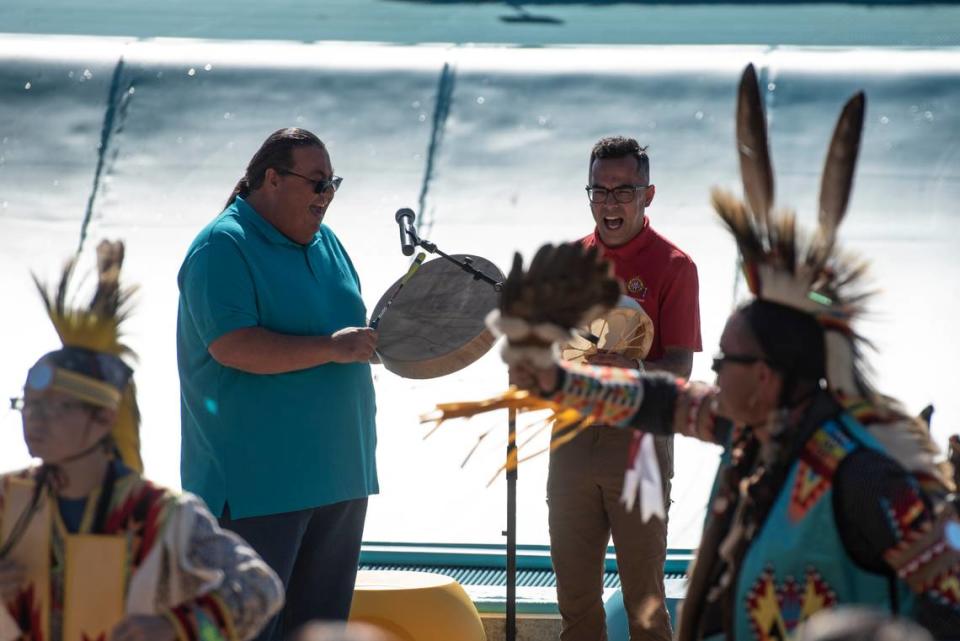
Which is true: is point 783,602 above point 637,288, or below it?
below

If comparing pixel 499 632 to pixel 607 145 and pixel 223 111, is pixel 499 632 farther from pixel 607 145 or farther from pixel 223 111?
pixel 223 111

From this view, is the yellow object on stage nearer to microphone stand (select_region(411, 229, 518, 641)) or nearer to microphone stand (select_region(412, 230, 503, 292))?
microphone stand (select_region(411, 229, 518, 641))

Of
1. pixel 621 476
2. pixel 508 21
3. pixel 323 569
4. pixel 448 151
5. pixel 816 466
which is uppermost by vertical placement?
pixel 508 21

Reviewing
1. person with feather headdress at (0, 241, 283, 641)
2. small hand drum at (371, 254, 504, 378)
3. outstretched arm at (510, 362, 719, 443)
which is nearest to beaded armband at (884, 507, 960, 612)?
outstretched arm at (510, 362, 719, 443)

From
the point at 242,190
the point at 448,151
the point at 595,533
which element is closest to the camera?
the point at 242,190

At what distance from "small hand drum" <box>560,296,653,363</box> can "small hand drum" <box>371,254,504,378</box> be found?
0.73ft

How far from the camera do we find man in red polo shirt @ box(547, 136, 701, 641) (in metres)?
3.96

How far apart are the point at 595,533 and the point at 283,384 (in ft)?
3.05

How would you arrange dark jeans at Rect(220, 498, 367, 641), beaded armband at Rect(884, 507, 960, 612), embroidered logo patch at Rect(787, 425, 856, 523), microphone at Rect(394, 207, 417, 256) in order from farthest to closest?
microphone at Rect(394, 207, 417, 256) → dark jeans at Rect(220, 498, 367, 641) → embroidered logo patch at Rect(787, 425, 856, 523) → beaded armband at Rect(884, 507, 960, 612)

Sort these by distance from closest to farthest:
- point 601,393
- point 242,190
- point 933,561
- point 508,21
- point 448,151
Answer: point 933,561, point 601,393, point 242,190, point 448,151, point 508,21

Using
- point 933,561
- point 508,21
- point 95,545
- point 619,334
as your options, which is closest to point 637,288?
point 619,334

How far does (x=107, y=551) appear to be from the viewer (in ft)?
8.59

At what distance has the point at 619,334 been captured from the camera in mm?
3895

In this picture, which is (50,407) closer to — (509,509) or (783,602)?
(783,602)
